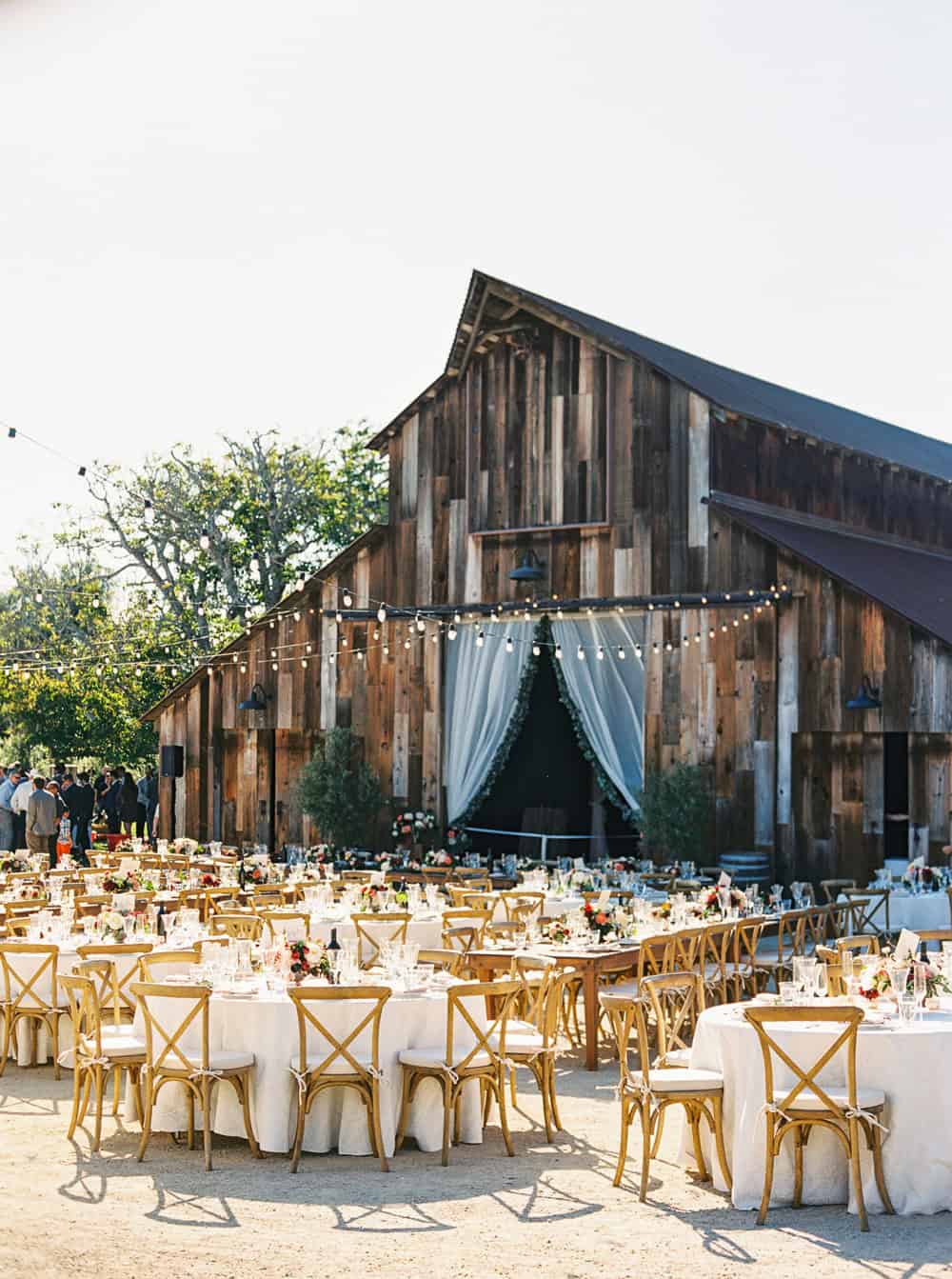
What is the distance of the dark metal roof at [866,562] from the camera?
19875mm

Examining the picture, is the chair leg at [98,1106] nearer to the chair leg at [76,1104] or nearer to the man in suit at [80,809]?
the chair leg at [76,1104]

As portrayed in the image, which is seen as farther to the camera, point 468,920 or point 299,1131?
point 468,920

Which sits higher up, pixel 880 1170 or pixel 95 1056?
pixel 95 1056

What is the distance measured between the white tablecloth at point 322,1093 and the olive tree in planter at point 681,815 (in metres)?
11.4

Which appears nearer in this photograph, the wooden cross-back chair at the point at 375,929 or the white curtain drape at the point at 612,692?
the wooden cross-back chair at the point at 375,929

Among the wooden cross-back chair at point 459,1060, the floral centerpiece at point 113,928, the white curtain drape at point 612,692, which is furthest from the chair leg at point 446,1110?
the white curtain drape at point 612,692

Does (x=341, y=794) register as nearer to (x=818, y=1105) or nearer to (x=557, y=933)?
(x=557, y=933)

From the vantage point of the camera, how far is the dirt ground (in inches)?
Result: 277

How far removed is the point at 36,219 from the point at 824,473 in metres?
20.2

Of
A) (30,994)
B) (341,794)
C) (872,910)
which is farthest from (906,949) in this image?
(341,794)

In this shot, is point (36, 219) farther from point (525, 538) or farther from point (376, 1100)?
point (525, 538)

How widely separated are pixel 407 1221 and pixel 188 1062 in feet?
6.07

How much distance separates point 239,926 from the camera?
13.1 metres

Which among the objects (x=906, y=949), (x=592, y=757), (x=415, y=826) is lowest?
(x=906, y=949)
